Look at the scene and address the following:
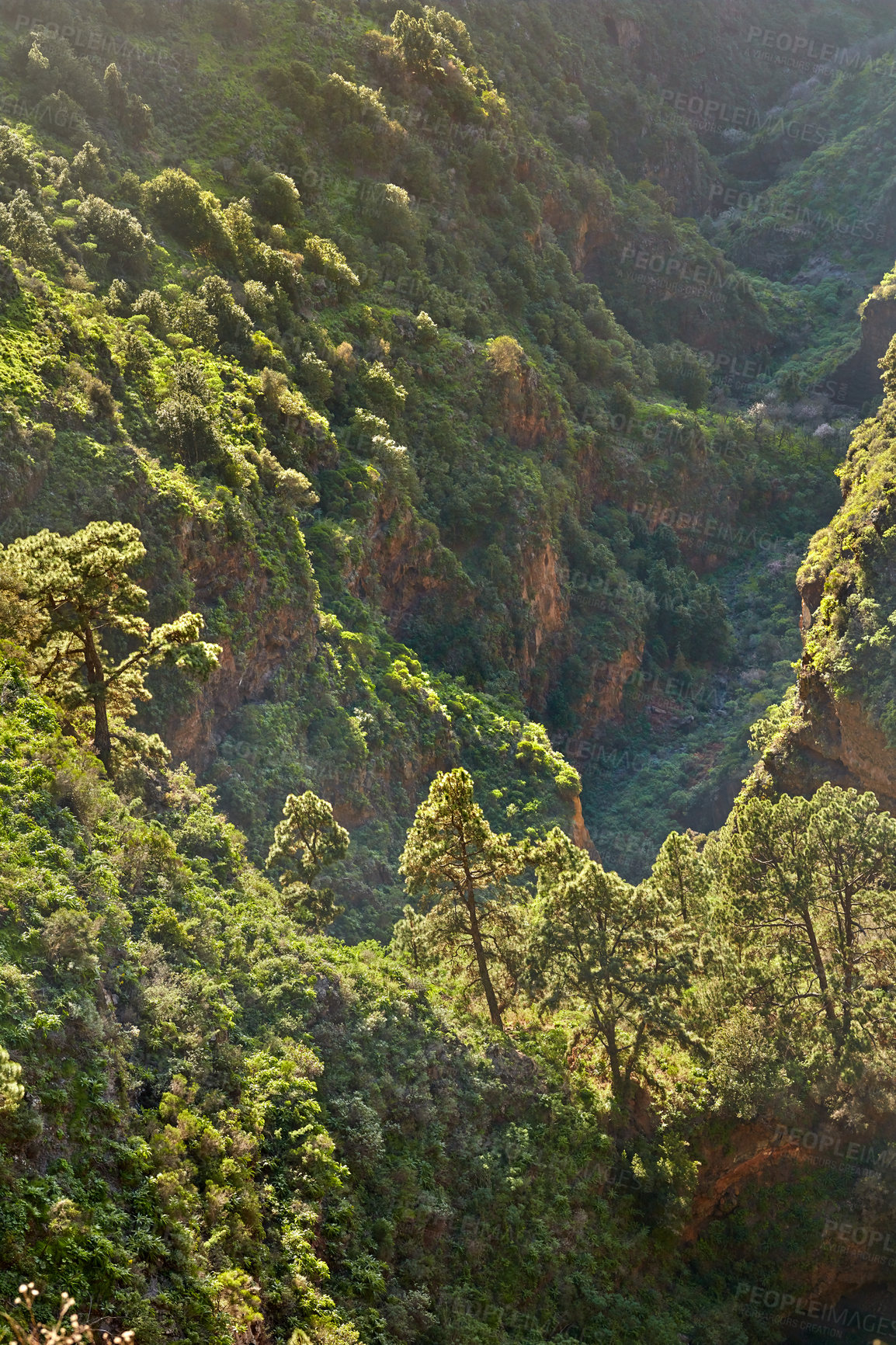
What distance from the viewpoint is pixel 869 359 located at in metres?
78.1

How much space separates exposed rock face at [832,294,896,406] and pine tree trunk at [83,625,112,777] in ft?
228

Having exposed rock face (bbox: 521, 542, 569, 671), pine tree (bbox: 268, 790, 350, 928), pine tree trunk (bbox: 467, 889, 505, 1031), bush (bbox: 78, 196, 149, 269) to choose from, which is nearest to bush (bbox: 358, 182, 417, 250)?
bush (bbox: 78, 196, 149, 269)

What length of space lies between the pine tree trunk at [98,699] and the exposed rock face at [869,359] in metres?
69.6

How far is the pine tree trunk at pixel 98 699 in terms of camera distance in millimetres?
23453

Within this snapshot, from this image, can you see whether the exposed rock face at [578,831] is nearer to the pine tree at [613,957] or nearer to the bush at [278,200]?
the pine tree at [613,957]

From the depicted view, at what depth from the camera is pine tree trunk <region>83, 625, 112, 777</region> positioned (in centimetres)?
2345

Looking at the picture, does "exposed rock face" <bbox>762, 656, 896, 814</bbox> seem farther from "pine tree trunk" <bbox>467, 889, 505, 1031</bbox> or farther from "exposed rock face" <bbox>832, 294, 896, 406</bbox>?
"exposed rock face" <bbox>832, 294, 896, 406</bbox>

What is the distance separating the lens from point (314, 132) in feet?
192

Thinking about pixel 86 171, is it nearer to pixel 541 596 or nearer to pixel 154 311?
pixel 154 311

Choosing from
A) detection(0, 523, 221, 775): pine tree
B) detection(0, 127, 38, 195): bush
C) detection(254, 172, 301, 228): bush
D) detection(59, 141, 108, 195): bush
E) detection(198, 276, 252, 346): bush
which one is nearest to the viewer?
detection(0, 523, 221, 775): pine tree

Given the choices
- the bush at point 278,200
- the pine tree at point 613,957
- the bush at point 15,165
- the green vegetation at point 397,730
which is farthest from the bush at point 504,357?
the pine tree at point 613,957

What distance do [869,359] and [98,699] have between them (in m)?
73.3

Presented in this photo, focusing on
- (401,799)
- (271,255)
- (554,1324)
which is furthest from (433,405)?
(554,1324)

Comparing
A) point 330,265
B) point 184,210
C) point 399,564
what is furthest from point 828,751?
point 184,210
